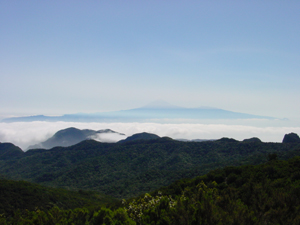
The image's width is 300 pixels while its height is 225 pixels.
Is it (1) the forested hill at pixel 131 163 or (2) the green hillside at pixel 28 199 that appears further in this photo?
(1) the forested hill at pixel 131 163

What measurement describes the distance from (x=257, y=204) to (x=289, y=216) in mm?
4684

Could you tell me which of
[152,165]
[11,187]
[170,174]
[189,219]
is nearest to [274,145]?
[170,174]

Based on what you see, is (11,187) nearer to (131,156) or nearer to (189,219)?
(189,219)

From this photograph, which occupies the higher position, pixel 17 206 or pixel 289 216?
pixel 289 216

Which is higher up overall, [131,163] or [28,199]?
[28,199]

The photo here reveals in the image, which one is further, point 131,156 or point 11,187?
point 131,156

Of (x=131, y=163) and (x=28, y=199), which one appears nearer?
(x=28, y=199)

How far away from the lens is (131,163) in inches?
5881

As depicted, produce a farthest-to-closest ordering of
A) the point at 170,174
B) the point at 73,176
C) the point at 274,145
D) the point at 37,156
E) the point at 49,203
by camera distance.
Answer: the point at 37,156 → the point at 73,176 → the point at 274,145 → the point at 170,174 → the point at 49,203

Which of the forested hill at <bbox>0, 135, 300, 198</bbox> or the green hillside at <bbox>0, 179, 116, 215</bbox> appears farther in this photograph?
the forested hill at <bbox>0, 135, 300, 198</bbox>

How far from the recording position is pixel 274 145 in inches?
4761

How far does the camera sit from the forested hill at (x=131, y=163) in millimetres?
108500

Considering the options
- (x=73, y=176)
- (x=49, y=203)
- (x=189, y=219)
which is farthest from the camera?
(x=73, y=176)

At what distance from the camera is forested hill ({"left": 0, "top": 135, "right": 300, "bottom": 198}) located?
4272 inches
